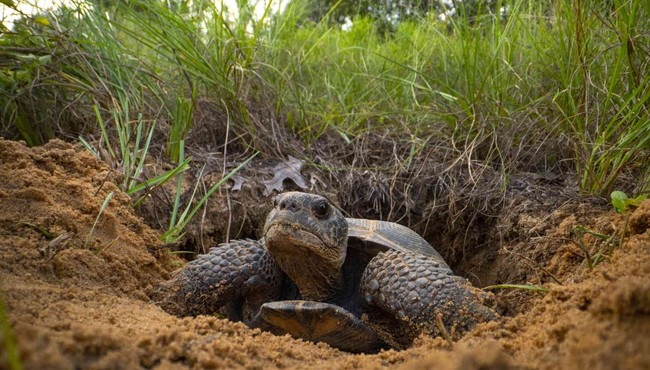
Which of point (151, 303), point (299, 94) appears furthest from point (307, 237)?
point (299, 94)

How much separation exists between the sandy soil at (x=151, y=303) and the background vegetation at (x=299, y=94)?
36cm

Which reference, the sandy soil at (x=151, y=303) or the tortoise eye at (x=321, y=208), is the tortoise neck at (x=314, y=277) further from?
the sandy soil at (x=151, y=303)

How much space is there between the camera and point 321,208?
7.97 ft

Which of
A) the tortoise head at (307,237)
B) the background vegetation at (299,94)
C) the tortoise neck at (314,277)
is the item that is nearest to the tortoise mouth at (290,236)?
the tortoise head at (307,237)

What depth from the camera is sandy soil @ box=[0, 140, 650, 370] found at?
1077 millimetres

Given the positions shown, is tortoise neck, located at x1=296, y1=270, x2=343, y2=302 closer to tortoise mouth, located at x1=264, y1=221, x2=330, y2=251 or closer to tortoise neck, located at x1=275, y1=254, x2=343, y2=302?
tortoise neck, located at x1=275, y1=254, x2=343, y2=302

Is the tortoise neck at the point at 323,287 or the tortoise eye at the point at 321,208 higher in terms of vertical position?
the tortoise eye at the point at 321,208

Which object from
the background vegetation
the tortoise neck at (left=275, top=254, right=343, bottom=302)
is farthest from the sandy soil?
the tortoise neck at (left=275, top=254, right=343, bottom=302)

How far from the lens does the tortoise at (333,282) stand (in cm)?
222

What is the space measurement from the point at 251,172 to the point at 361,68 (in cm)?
154

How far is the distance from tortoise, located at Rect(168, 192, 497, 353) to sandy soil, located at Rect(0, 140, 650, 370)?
0.19m

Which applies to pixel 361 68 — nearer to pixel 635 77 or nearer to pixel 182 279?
pixel 635 77

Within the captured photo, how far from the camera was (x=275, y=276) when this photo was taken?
2.73 metres

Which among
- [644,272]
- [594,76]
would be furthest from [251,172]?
[644,272]
